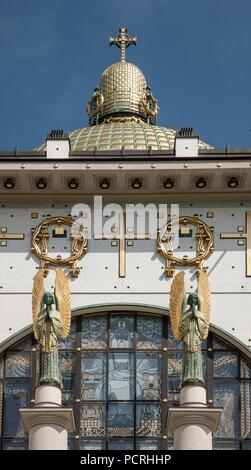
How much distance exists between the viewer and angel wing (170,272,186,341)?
32.4 metres

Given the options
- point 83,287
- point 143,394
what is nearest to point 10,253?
point 83,287

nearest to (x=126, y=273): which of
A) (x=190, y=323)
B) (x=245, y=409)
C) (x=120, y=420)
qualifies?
(x=190, y=323)

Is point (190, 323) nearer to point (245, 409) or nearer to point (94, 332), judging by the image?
point (245, 409)

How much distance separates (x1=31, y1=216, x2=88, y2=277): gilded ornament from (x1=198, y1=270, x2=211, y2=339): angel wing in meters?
2.79

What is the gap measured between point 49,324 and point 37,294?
1.00 meters

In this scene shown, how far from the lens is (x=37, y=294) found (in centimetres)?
3281

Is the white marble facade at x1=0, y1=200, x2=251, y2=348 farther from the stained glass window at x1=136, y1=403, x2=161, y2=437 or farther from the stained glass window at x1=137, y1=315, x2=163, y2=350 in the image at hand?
the stained glass window at x1=136, y1=403, x2=161, y2=437

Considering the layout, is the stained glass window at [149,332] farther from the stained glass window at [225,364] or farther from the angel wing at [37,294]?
the angel wing at [37,294]

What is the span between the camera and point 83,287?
3434 centimetres

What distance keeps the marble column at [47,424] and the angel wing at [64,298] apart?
2.15 meters

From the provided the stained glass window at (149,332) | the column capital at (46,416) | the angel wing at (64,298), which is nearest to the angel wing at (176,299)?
the stained glass window at (149,332)

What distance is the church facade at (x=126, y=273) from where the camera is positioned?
3347cm

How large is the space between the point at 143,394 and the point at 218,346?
72.7 inches

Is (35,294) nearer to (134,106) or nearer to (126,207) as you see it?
(126,207)
